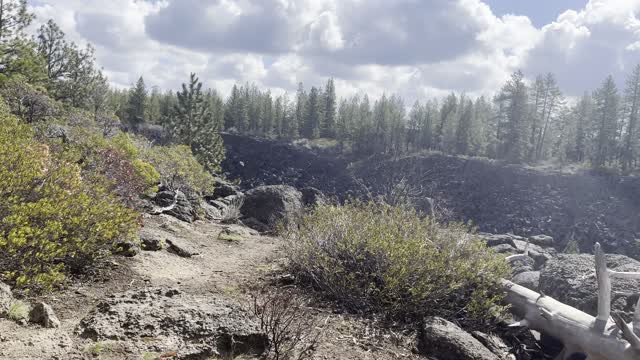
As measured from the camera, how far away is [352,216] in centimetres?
780

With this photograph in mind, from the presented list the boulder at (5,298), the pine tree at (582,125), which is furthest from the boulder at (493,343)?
the pine tree at (582,125)

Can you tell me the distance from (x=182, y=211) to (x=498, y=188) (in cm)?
3796

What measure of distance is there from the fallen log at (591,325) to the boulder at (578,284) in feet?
2.24

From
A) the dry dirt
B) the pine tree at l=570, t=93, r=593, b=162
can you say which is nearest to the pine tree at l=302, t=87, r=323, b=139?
the pine tree at l=570, t=93, r=593, b=162

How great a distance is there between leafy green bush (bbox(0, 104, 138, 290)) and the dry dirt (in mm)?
303

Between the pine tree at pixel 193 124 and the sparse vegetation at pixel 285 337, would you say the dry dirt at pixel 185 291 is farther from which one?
the pine tree at pixel 193 124

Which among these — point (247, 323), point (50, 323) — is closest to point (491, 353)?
point (247, 323)

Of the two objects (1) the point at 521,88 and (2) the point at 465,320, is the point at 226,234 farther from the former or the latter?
(1) the point at 521,88

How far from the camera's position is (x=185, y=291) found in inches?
231

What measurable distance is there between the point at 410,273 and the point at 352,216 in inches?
64.5

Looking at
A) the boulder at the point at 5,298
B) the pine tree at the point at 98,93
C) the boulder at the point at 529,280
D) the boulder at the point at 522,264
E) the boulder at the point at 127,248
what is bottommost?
the boulder at the point at 522,264

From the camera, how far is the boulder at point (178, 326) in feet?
13.4

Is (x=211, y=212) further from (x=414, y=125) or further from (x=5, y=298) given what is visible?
(x=414, y=125)

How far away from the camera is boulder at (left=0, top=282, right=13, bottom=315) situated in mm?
4099
